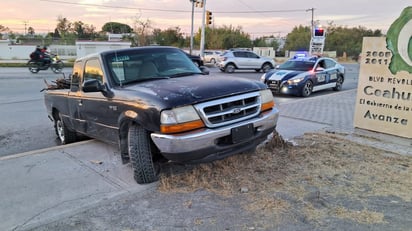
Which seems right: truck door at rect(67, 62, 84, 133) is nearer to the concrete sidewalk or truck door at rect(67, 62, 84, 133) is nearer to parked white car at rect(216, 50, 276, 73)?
the concrete sidewalk

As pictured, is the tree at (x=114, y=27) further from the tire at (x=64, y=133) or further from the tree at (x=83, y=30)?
the tire at (x=64, y=133)

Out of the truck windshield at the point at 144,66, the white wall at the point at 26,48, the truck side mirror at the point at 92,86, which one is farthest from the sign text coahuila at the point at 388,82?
the white wall at the point at 26,48

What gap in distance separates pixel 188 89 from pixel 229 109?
546 mm

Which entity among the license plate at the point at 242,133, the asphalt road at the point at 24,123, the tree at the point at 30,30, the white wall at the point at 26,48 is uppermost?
the tree at the point at 30,30

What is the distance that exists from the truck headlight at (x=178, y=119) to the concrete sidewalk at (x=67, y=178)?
0.88 metres

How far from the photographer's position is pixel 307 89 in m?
12.7

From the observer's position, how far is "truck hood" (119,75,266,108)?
3750mm

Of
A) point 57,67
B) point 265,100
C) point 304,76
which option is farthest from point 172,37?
point 265,100

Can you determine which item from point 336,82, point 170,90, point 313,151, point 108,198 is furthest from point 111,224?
point 336,82

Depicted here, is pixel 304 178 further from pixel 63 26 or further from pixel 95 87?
pixel 63 26

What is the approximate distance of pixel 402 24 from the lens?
591 cm

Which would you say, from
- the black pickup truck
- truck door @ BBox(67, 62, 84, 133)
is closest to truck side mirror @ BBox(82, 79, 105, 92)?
the black pickup truck

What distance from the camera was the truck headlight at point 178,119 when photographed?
3652 mm

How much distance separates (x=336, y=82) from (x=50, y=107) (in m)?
11.8
